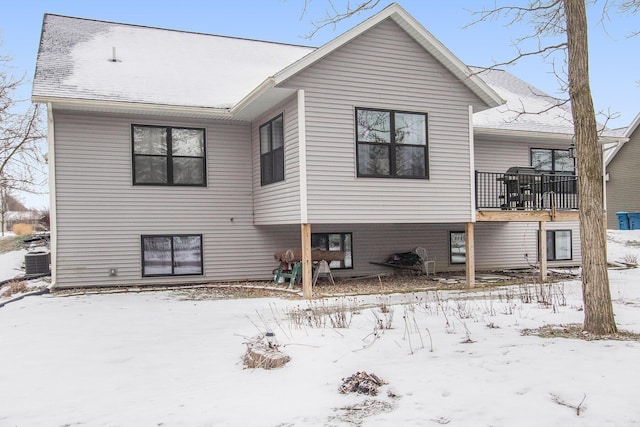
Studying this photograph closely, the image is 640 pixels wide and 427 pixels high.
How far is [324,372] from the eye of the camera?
4848 millimetres

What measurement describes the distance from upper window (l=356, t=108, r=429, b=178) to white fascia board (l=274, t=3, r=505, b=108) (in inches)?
54.0

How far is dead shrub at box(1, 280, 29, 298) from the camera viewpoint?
11120 mm

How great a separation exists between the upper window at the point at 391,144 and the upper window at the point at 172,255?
4.84 m

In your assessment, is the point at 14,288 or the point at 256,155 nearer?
the point at 14,288

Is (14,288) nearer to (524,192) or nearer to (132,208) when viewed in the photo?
(132,208)

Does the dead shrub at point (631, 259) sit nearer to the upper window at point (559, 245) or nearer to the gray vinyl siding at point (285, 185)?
the upper window at point (559, 245)

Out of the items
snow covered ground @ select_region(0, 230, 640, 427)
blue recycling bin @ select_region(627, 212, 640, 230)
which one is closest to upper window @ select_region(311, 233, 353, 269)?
snow covered ground @ select_region(0, 230, 640, 427)

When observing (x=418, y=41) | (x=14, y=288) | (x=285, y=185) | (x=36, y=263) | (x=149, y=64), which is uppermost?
(x=149, y=64)

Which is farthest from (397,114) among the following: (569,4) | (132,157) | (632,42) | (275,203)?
(132,157)

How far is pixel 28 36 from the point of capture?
15016 mm

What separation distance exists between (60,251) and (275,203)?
5079mm

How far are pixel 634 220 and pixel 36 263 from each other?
2529 centimetres

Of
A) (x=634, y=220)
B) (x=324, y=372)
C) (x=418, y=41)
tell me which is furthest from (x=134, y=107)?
(x=634, y=220)

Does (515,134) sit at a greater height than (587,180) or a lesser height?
greater
